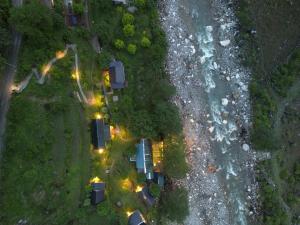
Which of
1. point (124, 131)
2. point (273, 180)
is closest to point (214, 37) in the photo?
point (124, 131)

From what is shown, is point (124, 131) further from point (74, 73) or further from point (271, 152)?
point (271, 152)

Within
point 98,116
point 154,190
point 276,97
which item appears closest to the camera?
point 98,116

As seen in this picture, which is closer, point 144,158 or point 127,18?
point 144,158

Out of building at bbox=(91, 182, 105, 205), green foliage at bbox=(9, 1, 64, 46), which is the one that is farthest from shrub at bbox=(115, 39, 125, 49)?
building at bbox=(91, 182, 105, 205)

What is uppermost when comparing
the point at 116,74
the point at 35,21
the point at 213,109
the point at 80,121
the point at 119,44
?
the point at 35,21

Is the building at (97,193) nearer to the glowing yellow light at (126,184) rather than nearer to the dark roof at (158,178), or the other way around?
the glowing yellow light at (126,184)

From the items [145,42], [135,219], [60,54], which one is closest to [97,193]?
[135,219]

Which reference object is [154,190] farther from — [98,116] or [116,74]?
[116,74]
